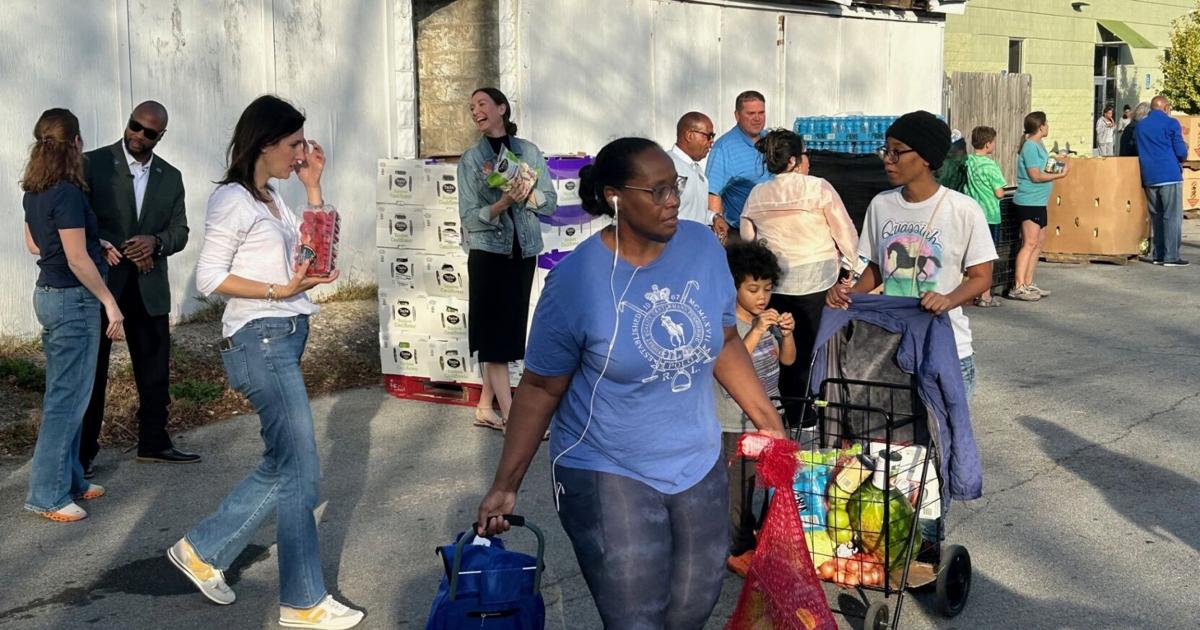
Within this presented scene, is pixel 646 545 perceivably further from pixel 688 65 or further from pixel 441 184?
pixel 688 65

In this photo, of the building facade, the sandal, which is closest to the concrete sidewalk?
the sandal

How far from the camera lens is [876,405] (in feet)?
18.8

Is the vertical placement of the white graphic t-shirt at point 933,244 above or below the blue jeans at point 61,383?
above

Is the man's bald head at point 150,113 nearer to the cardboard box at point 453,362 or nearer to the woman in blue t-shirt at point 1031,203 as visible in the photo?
the cardboard box at point 453,362

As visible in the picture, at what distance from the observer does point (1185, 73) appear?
26062mm

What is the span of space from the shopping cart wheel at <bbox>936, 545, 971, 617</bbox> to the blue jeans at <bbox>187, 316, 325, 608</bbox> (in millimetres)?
2478

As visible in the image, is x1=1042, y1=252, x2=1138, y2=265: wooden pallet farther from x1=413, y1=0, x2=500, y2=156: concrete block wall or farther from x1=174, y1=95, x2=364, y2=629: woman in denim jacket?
x1=174, y1=95, x2=364, y2=629: woman in denim jacket

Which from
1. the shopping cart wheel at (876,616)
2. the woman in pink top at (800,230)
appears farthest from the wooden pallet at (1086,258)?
the shopping cart wheel at (876,616)

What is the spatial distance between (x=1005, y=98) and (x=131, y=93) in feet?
44.9

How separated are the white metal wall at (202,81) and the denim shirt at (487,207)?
3869 mm

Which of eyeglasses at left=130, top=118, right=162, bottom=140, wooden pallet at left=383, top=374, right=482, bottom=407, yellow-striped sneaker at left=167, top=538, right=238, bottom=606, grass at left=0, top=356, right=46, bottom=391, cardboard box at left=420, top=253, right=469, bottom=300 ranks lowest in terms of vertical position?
yellow-striped sneaker at left=167, top=538, right=238, bottom=606

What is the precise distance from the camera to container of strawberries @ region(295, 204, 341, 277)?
204 inches

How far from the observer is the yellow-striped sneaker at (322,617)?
544cm

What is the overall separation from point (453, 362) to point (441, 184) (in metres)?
1.24
